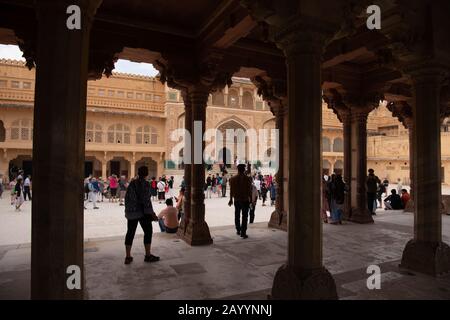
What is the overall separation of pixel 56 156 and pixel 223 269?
9.96ft

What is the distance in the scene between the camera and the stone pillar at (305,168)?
3146 millimetres

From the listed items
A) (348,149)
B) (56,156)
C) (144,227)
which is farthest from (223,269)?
(348,149)

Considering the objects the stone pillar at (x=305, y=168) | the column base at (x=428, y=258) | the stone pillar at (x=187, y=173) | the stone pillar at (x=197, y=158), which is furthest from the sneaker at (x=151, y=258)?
the column base at (x=428, y=258)

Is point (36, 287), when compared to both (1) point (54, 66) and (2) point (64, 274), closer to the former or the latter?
(2) point (64, 274)

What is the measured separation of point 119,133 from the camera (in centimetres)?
2884

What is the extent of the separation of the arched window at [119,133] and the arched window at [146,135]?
1.02m

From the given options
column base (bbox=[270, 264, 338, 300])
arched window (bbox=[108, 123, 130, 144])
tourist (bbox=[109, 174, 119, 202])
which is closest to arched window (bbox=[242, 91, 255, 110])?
arched window (bbox=[108, 123, 130, 144])

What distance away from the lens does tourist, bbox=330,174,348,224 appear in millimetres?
8242

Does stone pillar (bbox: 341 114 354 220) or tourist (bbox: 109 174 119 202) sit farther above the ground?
stone pillar (bbox: 341 114 354 220)

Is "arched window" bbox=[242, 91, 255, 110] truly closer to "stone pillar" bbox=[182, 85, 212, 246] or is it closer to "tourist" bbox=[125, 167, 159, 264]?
Answer: "stone pillar" bbox=[182, 85, 212, 246]

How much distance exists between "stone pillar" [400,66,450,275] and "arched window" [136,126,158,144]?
27585 millimetres

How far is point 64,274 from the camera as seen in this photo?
2213mm
